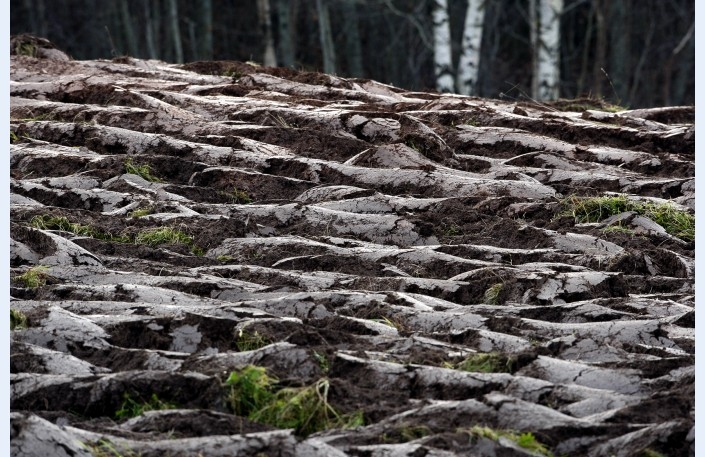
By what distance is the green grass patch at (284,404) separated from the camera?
3709 millimetres

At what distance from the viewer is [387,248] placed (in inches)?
229

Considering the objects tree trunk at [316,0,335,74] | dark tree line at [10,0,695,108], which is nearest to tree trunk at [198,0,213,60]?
dark tree line at [10,0,695,108]

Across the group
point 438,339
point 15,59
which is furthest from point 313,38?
point 438,339

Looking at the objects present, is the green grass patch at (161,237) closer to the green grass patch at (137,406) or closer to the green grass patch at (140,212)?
the green grass patch at (140,212)

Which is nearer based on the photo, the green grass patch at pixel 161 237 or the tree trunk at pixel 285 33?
the green grass patch at pixel 161 237

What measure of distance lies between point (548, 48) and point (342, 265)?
38.5 feet

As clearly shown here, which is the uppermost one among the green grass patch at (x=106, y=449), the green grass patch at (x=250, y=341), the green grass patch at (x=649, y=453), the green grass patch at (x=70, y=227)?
the green grass patch at (x=70, y=227)

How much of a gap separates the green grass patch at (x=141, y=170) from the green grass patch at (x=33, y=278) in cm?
188

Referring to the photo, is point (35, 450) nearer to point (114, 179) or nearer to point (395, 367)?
point (395, 367)

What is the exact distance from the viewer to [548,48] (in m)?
16.5

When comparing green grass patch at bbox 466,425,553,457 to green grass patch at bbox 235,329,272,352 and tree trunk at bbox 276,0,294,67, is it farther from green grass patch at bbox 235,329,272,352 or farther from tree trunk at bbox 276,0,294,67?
tree trunk at bbox 276,0,294,67

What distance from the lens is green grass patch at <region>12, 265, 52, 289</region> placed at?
5.04 meters

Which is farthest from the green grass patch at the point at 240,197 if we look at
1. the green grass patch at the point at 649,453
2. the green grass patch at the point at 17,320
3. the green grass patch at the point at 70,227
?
the green grass patch at the point at 649,453

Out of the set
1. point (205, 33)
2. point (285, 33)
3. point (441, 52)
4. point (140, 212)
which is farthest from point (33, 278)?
point (205, 33)
